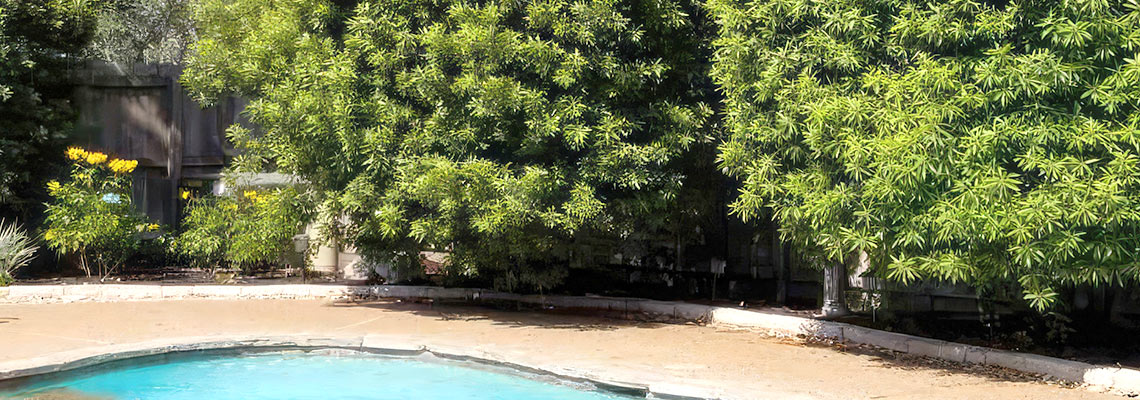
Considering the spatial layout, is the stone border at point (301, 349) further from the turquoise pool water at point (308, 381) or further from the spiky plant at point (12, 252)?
the spiky plant at point (12, 252)

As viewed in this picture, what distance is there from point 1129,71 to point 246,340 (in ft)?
28.4

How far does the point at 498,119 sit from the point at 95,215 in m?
7.30

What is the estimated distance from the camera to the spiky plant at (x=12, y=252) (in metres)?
15.3

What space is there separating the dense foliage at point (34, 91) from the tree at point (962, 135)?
11.8 metres

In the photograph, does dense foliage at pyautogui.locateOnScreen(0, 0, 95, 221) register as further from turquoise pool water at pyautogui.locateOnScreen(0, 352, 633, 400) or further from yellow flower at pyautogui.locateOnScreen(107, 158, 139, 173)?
turquoise pool water at pyautogui.locateOnScreen(0, 352, 633, 400)

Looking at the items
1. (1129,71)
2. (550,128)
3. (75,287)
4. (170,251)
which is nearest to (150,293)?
(75,287)

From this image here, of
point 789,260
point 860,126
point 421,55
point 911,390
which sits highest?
point 421,55

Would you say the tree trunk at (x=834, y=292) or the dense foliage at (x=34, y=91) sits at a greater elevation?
the dense foliage at (x=34, y=91)

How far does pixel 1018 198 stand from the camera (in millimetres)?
8203

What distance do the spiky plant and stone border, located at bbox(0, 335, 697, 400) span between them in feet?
20.8

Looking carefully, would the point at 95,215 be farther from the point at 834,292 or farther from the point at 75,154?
the point at 834,292

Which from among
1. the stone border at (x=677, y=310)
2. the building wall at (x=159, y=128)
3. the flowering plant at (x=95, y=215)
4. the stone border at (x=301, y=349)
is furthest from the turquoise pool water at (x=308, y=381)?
the building wall at (x=159, y=128)

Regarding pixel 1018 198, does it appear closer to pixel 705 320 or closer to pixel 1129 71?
pixel 1129 71

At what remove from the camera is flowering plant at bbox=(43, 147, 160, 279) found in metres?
15.3
